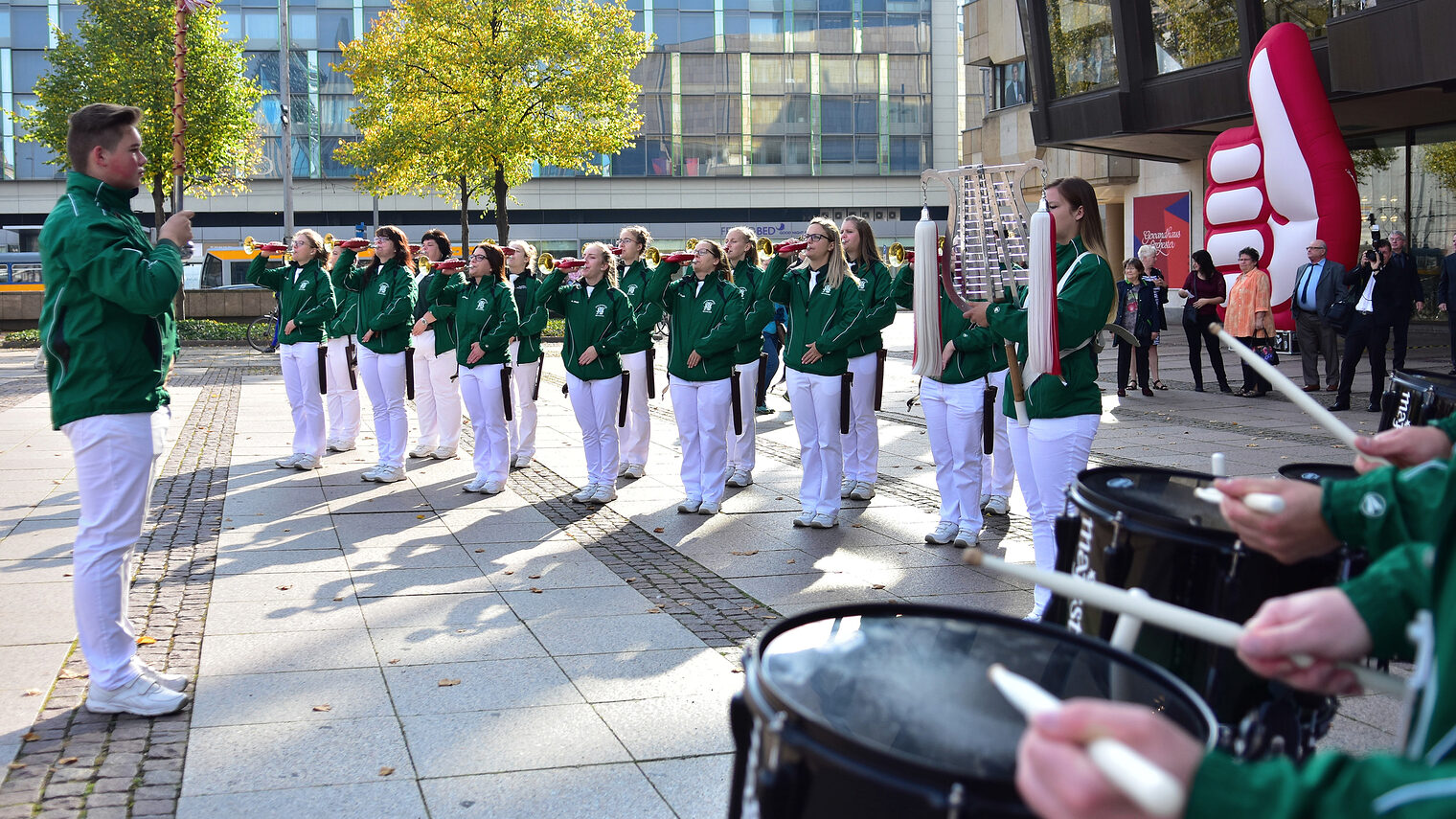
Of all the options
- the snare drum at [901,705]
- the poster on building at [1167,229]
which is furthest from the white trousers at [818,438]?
the poster on building at [1167,229]

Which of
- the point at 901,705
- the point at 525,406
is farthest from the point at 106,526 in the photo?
the point at 525,406

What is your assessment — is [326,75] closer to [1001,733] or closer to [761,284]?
[761,284]

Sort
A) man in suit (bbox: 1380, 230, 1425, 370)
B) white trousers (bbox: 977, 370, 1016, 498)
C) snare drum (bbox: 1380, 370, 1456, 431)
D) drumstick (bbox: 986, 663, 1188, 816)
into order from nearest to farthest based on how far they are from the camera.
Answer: drumstick (bbox: 986, 663, 1188, 816) < snare drum (bbox: 1380, 370, 1456, 431) < white trousers (bbox: 977, 370, 1016, 498) < man in suit (bbox: 1380, 230, 1425, 370)

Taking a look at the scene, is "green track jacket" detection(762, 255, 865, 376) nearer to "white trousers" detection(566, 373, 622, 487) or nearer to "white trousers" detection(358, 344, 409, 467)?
"white trousers" detection(566, 373, 622, 487)

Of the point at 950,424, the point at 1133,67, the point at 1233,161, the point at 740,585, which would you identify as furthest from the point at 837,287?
the point at 1133,67

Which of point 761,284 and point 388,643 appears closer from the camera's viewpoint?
point 388,643

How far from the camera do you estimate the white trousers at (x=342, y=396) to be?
38.3 ft

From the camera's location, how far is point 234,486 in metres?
9.85

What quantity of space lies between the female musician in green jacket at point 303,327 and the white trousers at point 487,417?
1.78m

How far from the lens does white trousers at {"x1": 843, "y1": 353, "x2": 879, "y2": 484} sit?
29.5ft

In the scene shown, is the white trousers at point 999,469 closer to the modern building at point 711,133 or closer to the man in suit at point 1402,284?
the man in suit at point 1402,284

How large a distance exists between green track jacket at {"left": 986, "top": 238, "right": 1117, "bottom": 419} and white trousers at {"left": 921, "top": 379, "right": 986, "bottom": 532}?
2.16 m

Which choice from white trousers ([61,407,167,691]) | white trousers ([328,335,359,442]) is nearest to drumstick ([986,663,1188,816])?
white trousers ([61,407,167,691])

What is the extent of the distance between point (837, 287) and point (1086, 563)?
5.34 m
